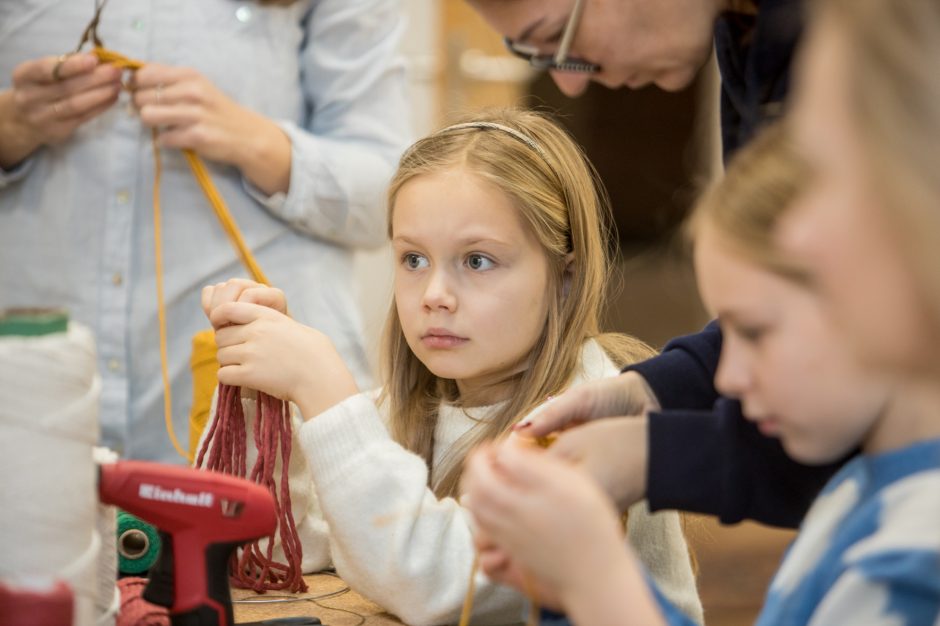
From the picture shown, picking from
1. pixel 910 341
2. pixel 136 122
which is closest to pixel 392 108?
pixel 136 122

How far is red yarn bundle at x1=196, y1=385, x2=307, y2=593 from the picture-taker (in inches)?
53.8

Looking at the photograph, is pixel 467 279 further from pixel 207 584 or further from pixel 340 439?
pixel 207 584

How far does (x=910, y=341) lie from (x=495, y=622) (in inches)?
26.9

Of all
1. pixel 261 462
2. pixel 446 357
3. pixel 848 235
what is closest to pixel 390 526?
pixel 261 462

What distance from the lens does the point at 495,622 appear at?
128 centimetres

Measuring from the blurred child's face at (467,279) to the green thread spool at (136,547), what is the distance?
0.40 metres

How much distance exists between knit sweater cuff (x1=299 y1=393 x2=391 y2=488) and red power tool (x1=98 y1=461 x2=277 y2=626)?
0.15m

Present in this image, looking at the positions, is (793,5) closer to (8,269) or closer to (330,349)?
(330,349)

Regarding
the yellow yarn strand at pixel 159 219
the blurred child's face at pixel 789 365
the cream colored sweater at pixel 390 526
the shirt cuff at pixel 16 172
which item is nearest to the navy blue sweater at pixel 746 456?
the blurred child's face at pixel 789 365

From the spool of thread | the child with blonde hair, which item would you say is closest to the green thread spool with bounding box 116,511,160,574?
the spool of thread

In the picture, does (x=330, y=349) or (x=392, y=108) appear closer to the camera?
(x=330, y=349)

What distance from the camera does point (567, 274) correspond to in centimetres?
162

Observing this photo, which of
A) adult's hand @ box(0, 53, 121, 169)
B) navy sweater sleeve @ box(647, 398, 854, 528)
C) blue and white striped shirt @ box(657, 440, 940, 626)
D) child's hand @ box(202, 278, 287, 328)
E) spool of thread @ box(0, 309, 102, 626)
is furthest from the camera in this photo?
adult's hand @ box(0, 53, 121, 169)

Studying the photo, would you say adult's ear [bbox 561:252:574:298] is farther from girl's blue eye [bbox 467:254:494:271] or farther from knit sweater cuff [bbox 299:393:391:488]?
knit sweater cuff [bbox 299:393:391:488]
